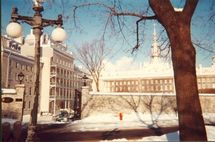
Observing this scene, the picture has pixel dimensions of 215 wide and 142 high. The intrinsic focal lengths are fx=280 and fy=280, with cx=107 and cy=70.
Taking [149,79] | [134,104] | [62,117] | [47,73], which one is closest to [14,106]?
[62,117]

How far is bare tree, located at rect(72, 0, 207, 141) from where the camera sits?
11.3 feet

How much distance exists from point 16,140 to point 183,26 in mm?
4660

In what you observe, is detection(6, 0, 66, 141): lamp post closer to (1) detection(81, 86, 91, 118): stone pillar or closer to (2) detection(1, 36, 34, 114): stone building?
(1) detection(81, 86, 91, 118): stone pillar

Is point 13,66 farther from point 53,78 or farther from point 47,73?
Answer: point 53,78

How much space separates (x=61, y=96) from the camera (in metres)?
49.2

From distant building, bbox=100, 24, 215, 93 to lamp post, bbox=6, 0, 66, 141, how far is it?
180 feet

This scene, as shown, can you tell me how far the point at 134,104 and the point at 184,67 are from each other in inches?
600

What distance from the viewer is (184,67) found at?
358 centimetres

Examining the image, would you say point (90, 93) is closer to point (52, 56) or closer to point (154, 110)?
point (154, 110)

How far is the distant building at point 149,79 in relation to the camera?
60125 millimetres

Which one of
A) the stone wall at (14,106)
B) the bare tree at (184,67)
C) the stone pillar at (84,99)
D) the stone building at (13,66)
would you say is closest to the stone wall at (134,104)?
the stone pillar at (84,99)

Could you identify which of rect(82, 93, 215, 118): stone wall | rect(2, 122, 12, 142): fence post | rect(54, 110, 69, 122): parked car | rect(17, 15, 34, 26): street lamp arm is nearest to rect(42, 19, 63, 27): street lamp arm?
rect(17, 15, 34, 26): street lamp arm

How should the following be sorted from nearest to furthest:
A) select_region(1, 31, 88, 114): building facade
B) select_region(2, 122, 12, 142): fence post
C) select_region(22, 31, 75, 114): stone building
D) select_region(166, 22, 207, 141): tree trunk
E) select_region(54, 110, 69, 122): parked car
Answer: select_region(166, 22, 207, 141): tree trunk
select_region(2, 122, 12, 142): fence post
select_region(54, 110, 69, 122): parked car
select_region(1, 31, 88, 114): building facade
select_region(22, 31, 75, 114): stone building

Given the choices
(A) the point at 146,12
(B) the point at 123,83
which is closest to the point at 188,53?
(A) the point at 146,12
